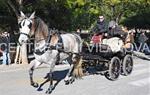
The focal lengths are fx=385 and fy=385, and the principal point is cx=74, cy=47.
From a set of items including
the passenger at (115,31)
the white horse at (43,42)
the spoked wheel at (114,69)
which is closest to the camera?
the white horse at (43,42)

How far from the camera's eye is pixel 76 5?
28.8 metres

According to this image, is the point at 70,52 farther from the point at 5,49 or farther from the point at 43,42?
the point at 5,49

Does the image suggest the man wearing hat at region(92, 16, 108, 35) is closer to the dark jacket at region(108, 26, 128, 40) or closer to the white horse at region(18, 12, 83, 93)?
the dark jacket at region(108, 26, 128, 40)

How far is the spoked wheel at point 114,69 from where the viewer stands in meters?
13.1

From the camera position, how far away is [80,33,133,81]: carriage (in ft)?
43.3

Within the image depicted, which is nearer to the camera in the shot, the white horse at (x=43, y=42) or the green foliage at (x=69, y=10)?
the white horse at (x=43, y=42)

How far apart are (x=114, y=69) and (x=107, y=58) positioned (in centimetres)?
54

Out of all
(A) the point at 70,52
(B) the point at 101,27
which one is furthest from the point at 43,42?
(B) the point at 101,27

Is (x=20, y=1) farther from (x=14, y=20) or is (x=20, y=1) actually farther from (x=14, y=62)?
(x=14, y=20)

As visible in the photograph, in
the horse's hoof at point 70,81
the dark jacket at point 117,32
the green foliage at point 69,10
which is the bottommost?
the horse's hoof at point 70,81

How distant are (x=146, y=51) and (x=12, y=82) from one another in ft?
64.1

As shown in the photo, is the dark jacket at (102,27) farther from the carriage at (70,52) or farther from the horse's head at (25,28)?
the horse's head at (25,28)

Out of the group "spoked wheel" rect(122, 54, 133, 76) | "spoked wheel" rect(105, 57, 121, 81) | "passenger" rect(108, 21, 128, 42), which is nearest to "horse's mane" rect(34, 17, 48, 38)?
"spoked wheel" rect(105, 57, 121, 81)

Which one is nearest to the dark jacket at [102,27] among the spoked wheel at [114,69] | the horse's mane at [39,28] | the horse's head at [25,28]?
the spoked wheel at [114,69]
